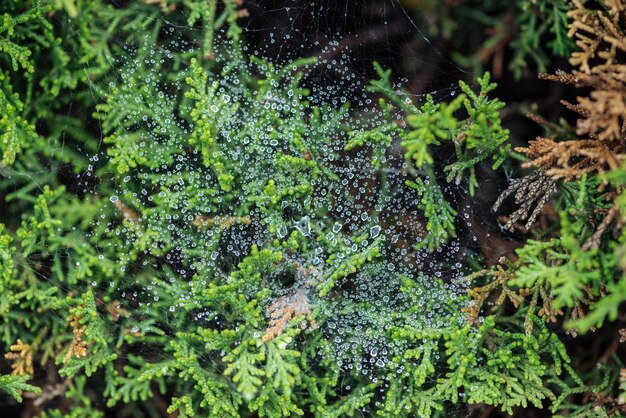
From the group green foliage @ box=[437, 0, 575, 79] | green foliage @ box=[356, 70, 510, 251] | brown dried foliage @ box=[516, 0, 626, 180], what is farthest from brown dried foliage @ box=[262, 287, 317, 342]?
green foliage @ box=[437, 0, 575, 79]

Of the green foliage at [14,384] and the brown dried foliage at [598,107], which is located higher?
the brown dried foliage at [598,107]

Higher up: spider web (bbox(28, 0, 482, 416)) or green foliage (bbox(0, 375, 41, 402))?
spider web (bbox(28, 0, 482, 416))

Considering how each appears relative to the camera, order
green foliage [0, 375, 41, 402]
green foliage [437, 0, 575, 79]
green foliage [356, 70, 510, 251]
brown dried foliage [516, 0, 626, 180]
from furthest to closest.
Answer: green foliage [437, 0, 575, 79]
green foliage [0, 375, 41, 402]
green foliage [356, 70, 510, 251]
brown dried foliage [516, 0, 626, 180]

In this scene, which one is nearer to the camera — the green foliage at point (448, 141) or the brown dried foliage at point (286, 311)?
the green foliage at point (448, 141)

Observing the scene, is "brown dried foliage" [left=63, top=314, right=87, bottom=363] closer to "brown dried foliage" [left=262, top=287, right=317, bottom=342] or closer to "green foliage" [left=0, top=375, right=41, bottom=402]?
"green foliage" [left=0, top=375, right=41, bottom=402]

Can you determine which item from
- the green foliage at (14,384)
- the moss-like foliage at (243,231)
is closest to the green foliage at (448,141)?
the moss-like foliage at (243,231)

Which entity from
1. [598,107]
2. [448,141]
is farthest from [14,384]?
[598,107]

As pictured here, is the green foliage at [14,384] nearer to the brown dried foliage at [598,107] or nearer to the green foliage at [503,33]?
the brown dried foliage at [598,107]

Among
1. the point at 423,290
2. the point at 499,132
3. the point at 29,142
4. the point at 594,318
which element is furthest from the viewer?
the point at 29,142

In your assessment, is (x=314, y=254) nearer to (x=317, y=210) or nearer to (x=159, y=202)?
(x=317, y=210)

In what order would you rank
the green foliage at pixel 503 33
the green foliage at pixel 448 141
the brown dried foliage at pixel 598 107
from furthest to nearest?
the green foliage at pixel 503 33, the green foliage at pixel 448 141, the brown dried foliage at pixel 598 107

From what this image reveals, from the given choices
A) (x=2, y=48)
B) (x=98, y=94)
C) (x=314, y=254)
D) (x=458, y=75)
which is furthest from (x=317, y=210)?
(x=2, y=48)
